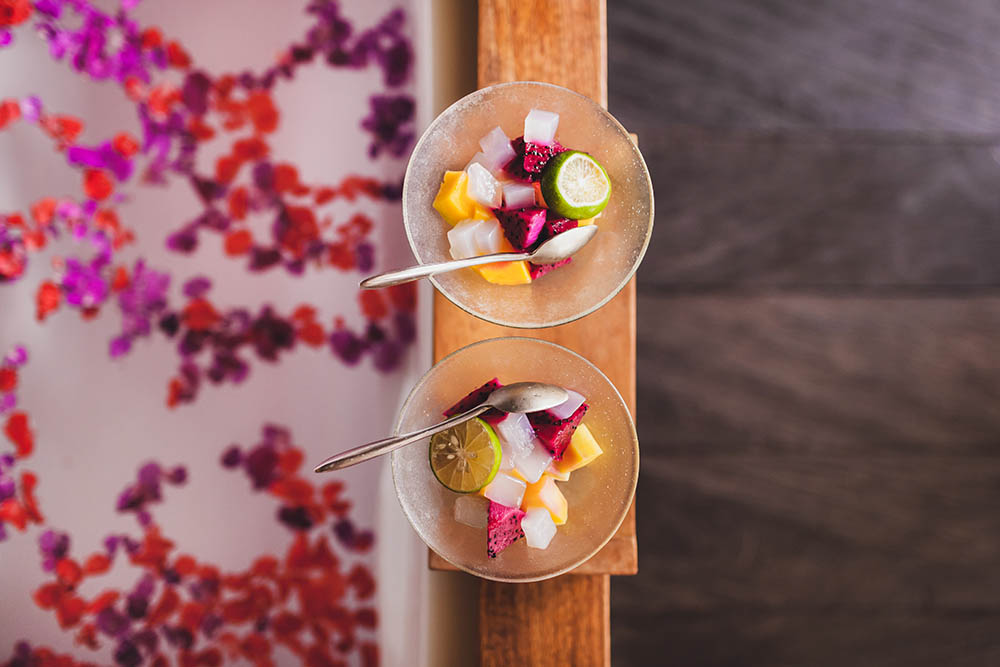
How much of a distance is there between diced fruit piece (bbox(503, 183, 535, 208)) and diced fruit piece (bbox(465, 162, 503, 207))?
12 mm

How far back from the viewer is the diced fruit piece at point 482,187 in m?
0.70

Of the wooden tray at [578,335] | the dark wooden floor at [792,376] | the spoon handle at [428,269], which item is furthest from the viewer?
the dark wooden floor at [792,376]

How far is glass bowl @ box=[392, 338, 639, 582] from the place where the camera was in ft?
2.31

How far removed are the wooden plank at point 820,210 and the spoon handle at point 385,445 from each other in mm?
687

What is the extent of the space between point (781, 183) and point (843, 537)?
677 millimetres

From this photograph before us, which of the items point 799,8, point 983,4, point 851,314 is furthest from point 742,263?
point 983,4

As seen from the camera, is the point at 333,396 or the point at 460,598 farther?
the point at 333,396

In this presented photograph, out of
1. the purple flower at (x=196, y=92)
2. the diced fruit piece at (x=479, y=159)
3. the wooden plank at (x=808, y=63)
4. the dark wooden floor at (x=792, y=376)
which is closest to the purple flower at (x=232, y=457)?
the purple flower at (x=196, y=92)

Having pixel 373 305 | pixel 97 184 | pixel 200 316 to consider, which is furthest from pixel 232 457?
pixel 97 184

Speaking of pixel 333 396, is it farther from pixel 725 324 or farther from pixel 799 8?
pixel 799 8

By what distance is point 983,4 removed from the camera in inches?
51.3

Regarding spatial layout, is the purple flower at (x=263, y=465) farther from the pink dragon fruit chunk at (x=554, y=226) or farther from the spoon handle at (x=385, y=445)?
the pink dragon fruit chunk at (x=554, y=226)

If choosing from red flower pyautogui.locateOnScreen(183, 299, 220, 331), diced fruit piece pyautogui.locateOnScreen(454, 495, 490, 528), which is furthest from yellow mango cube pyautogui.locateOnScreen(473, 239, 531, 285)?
red flower pyautogui.locateOnScreen(183, 299, 220, 331)

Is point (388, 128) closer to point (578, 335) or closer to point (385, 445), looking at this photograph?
point (578, 335)
